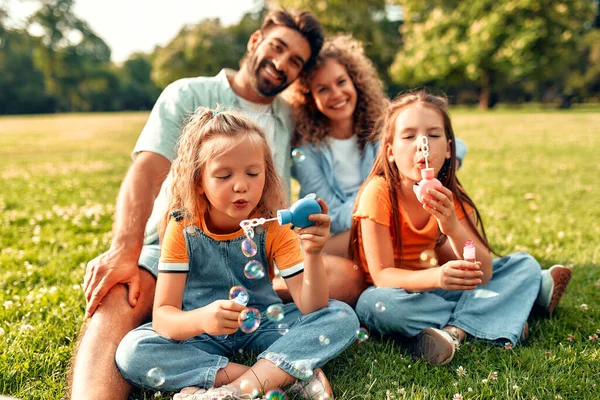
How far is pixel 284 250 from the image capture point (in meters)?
2.74

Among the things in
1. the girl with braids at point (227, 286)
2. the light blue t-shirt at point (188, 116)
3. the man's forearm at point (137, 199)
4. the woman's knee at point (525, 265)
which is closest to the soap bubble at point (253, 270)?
the girl with braids at point (227, 286)

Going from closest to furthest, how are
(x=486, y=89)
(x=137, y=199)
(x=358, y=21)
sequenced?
(x=137, y=199)
(x=486, y=89)
(x=358, y=21)

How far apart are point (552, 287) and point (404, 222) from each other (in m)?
0.93

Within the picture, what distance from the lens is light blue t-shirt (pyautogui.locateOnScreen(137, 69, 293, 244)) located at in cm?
371

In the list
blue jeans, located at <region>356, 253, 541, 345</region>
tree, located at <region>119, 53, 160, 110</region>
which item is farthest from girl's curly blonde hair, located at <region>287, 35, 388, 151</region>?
tree, located at <region>119, 53, 160, 110</region>

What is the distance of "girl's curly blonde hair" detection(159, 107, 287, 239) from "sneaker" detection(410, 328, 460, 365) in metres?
1.00

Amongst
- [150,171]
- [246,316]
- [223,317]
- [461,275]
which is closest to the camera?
[223,317]

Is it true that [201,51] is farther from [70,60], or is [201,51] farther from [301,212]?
[301,212]

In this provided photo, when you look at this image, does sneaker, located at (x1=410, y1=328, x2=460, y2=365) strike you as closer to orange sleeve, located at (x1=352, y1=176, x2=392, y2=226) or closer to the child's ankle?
the child's ankle

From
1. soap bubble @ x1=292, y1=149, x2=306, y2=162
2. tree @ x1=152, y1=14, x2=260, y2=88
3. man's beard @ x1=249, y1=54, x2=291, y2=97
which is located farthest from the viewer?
tree @ x1=152, y1=14, x2=260, y2=88

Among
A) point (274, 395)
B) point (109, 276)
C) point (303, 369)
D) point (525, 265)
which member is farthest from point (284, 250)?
point (525, 265)

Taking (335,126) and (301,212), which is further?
(335,126)

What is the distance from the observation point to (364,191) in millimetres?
3266

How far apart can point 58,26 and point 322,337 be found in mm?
36275
